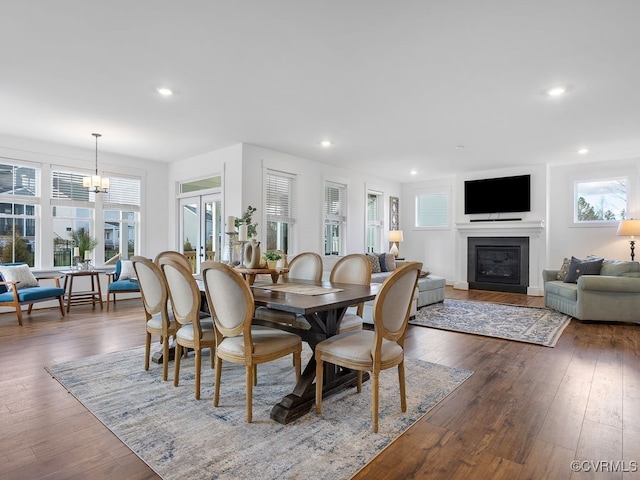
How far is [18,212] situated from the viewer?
18.8ft

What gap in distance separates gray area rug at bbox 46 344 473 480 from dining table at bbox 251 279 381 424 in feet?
0.25

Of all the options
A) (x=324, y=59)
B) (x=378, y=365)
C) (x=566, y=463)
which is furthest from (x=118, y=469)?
(x=324, y=59)

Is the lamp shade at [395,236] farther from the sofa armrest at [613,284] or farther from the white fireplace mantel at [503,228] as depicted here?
the sofa armrest at [613,284]

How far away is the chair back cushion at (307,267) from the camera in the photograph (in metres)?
3.68

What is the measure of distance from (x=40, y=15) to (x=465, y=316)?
551 centimetres

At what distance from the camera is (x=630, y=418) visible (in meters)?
2.29

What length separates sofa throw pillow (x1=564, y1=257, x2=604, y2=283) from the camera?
548 cm

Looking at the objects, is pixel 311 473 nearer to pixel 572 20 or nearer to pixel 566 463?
pixel 566 463

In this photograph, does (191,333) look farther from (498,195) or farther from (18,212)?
(498,195)

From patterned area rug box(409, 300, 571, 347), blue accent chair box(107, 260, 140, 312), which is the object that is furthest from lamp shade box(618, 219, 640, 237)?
blue accent chair box(107, 260, 140, 312)

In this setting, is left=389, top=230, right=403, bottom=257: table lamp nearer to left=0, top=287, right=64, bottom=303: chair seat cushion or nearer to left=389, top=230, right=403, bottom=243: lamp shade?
left=389, top=230, right=403, bottom=243: lamp shade

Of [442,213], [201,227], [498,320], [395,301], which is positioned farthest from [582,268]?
[201,227]

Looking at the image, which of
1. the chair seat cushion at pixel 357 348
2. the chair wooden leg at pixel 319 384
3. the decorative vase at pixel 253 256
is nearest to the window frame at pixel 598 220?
the chair seat cushion at pixel 357 348

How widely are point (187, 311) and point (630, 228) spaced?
711 centimetres
